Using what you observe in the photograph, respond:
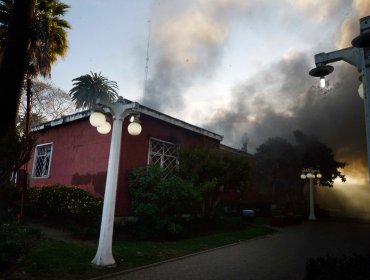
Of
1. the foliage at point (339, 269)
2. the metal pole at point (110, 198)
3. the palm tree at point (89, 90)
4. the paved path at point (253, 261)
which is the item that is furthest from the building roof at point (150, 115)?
the palm tree at point (89, 90)

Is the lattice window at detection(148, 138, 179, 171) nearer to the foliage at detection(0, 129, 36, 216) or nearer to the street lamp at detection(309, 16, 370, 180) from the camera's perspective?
the foliage at detection(0, 129, 36, 216)

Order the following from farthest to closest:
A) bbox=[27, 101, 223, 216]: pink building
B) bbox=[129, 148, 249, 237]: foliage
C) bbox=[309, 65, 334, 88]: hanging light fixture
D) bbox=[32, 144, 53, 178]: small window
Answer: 1. bbox=[32, 144, 53, 178]: small window
2. bbox=[27, 101, 223, 216]: pink building
3. bbox=[129, 148, 249, 237]: foliage
4. bbox=[309, 65, 334, 88]: hanging light fixture

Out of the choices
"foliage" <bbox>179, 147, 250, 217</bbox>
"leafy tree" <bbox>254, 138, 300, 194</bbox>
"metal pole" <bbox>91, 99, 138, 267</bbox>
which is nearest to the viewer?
"metal pole" <bbox>91, 99, 138, 267</bbox>

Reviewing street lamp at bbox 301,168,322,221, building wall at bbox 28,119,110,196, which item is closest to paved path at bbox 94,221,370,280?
building wall at bbox 28,119,110,196

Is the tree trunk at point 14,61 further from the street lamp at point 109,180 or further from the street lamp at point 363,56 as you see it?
the street lamp at point 363,56

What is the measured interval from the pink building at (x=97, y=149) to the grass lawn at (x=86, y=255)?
3205 millimetres

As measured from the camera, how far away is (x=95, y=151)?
40.5ft

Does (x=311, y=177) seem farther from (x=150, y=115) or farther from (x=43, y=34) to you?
(x=43, y=34)

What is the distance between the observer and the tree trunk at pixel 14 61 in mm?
7039

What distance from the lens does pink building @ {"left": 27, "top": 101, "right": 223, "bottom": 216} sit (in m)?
11.8

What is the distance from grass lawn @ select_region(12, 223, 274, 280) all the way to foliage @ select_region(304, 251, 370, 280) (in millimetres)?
3860

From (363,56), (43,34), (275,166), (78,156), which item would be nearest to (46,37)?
(43,34)

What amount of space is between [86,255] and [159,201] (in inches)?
153

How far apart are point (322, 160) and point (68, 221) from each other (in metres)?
19.3
